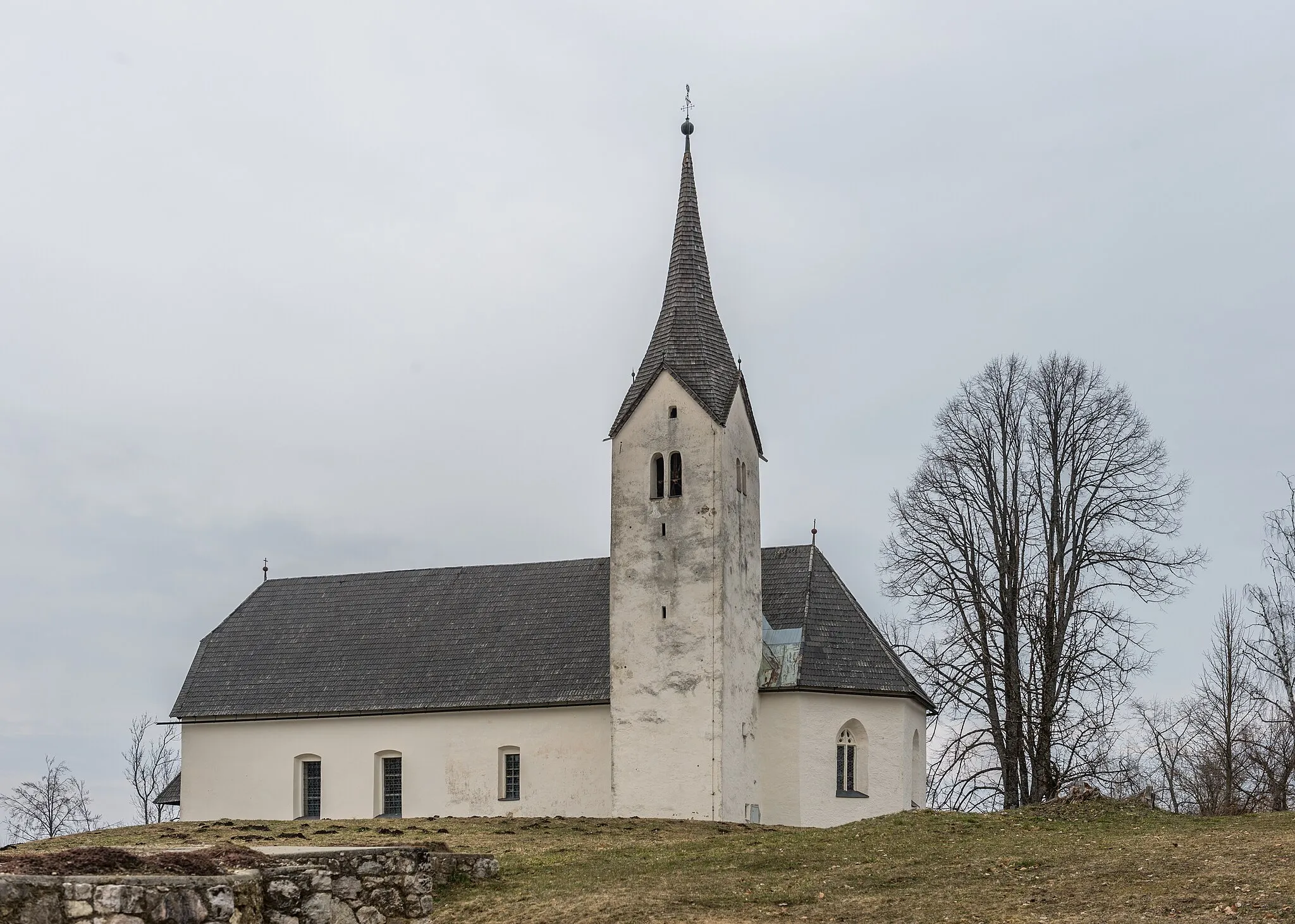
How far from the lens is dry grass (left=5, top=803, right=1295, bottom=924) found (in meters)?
17.6

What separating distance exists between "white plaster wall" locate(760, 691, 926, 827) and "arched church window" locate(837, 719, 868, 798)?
0.37ft

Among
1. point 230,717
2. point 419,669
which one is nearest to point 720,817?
point 419,669

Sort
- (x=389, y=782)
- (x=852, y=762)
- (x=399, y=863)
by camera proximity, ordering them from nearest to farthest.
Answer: (x=399, y=863) → (x=852, y=762) → (x=389, y=782)

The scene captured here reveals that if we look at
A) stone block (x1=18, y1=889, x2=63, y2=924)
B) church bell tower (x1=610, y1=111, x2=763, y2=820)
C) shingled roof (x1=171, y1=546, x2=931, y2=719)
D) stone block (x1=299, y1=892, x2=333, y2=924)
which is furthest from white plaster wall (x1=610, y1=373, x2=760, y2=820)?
stone block (x1=18, y1=889, x2=63, y2=924)

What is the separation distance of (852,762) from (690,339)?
12.0 meters

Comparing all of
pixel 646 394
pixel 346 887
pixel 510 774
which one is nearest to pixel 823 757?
pixel 510 774

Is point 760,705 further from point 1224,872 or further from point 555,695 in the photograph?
point 1224,872

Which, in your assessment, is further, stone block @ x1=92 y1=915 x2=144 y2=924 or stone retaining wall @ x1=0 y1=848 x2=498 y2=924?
stone block @ x1=92 y1=915 x2=144 y2=924

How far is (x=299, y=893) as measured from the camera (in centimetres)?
1398

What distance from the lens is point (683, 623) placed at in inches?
1420

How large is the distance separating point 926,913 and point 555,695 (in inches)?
850

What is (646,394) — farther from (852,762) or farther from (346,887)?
(346,887)

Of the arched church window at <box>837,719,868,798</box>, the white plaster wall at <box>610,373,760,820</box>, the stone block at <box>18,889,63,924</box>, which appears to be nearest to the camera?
the stone block at <box>18,889,63,924</box>

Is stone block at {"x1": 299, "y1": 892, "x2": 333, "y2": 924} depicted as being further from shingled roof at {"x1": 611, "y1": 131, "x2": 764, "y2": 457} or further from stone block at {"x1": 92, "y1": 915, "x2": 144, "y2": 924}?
shingled roof at {"x1": 611, "y1": 131, "x2": 764, "y2": 457}
